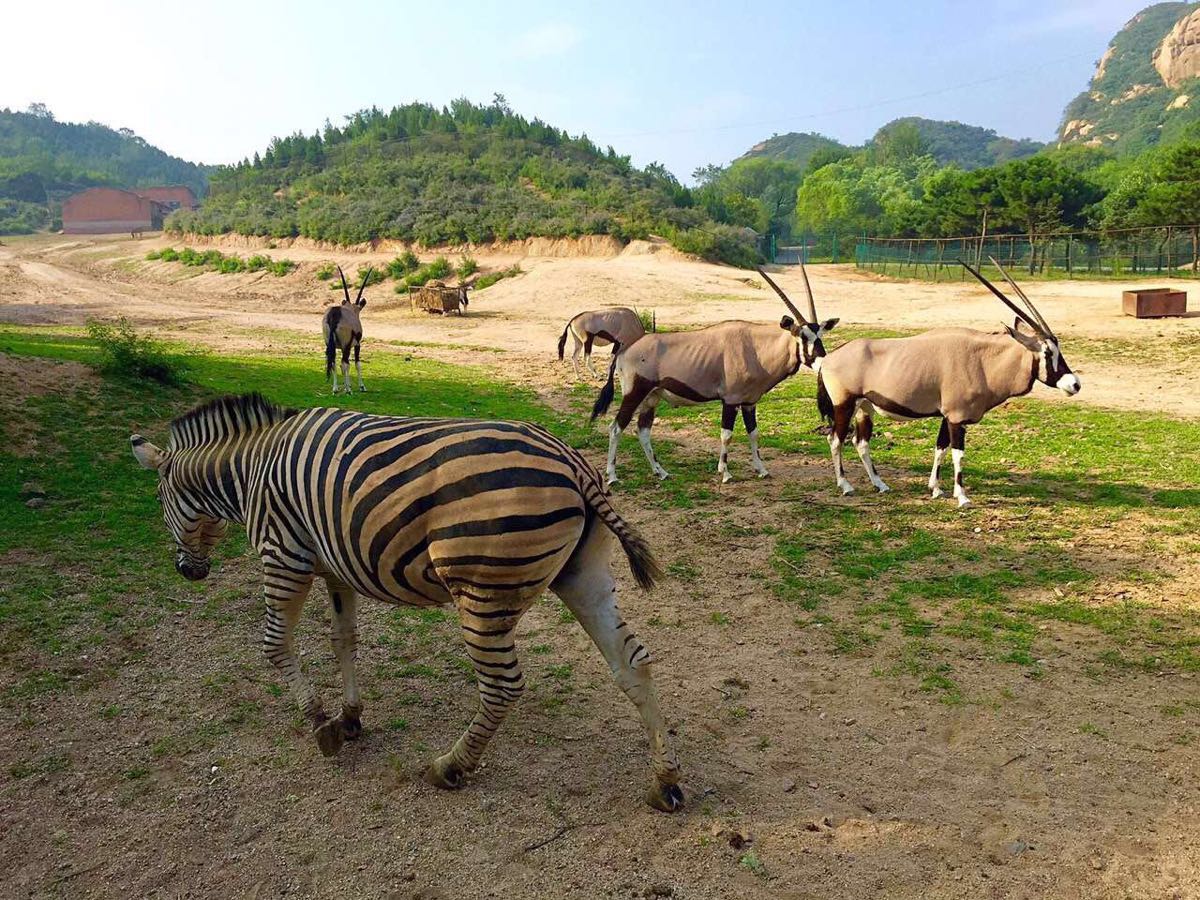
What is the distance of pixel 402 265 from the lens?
158 feet

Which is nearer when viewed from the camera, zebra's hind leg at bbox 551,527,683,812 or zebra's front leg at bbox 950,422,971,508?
zebra's hind leg at bbox 551,527,683,812

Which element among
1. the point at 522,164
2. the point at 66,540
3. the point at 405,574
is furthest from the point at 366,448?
the point at 522,164

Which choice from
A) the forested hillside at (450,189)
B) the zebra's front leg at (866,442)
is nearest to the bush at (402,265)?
the forested hillside at (450,189)

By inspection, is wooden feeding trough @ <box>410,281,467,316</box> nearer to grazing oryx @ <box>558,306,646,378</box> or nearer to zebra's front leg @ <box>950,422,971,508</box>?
grazing oryx @ <box>558,306,646,378</box>

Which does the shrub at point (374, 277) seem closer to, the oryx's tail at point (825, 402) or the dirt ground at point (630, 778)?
the oryx's tail at point (825, 402)

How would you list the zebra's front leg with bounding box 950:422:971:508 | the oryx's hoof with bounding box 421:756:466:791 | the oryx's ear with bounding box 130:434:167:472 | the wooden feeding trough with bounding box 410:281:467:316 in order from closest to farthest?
the oryx's hoof with bounding box 421:756:466:791, the oryx's ear with bounding box 130:434:167:472, the zebra's front leg with bounding box 950:422:971:508, the wooden feeding trough with bounding box 410:281:467:316

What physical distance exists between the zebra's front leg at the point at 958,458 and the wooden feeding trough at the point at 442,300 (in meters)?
28.3

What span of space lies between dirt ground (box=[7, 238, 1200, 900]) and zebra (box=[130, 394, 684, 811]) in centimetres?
39

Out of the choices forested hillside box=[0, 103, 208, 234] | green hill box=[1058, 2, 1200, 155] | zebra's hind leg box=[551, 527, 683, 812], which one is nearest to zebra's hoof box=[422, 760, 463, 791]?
zebra's hind leg box=[551, 527, 683, 812]

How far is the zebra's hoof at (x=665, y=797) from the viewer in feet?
15.1

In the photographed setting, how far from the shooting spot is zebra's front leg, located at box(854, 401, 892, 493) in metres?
10.8

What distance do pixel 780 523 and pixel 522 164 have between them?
6583cm

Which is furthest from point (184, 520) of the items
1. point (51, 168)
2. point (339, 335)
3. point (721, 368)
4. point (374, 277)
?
point (51, 168)

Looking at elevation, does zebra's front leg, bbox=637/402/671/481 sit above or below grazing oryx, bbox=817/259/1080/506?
below
